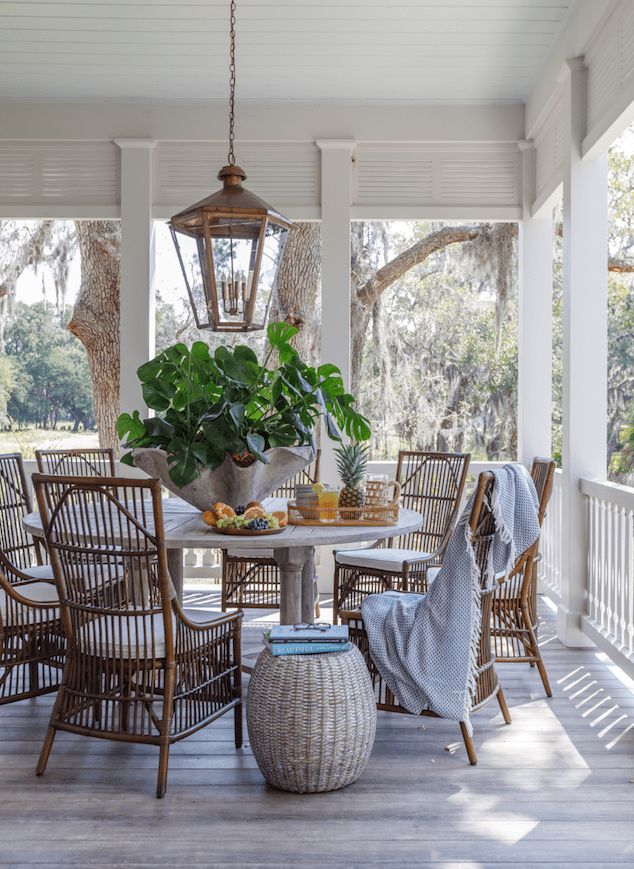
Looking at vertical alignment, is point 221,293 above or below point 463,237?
below

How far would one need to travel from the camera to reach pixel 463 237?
9195 mm

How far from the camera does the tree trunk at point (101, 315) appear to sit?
8.91 metres

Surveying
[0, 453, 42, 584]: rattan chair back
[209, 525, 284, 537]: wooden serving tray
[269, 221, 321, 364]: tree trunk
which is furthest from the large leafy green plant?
[269, 221, 321, 364]: tree trunk

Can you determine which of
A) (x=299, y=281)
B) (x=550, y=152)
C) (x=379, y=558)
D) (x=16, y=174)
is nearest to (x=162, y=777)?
(x=379, y=558)

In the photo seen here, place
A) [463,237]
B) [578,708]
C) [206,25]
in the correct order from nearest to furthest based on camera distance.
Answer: [578,708]
[206,25]
[463,237]

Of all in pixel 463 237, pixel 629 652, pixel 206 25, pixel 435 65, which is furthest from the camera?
pixel 463 237

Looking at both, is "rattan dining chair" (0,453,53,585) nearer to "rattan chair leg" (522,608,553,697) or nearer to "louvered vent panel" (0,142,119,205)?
"rattan chair leg" (522,608,553,697)

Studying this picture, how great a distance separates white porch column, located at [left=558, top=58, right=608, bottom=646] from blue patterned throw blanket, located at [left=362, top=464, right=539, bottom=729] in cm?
164

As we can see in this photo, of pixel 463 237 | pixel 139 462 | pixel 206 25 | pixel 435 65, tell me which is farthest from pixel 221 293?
pixel 463 237

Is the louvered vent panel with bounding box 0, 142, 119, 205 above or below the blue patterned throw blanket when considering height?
above

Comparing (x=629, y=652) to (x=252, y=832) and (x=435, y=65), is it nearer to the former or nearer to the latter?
(x=252, y=832)

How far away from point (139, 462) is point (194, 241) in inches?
38.4

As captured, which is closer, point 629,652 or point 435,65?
point 629,652

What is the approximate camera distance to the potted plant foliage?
366cm
